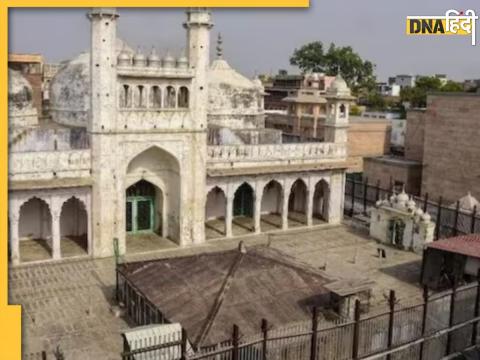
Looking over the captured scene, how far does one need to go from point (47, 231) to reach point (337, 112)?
11.8m

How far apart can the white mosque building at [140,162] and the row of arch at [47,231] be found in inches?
1.4

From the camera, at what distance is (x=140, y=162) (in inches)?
770

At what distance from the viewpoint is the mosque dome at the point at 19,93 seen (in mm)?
20922

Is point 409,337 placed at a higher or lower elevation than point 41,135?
lower

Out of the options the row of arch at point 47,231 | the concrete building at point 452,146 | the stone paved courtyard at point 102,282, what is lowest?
the stone paved courtyard at point 102,282

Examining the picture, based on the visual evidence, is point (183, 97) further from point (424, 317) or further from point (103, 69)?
point (424, 317)

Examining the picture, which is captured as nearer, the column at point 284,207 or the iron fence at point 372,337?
the iron fence at point 372,337

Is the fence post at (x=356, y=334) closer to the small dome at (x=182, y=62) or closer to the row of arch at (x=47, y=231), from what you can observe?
the row of arch at (x=47, y=231)

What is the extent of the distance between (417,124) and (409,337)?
21.5 meters

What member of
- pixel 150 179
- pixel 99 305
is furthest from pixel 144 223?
pixel 99 305

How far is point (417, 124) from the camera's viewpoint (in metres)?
30.0

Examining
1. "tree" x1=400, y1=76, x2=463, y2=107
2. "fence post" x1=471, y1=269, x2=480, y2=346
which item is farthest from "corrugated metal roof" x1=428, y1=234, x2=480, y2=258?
"tree" x1=400, y1=76, x2=463, y2=107

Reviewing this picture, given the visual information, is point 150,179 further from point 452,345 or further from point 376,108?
point 376,108

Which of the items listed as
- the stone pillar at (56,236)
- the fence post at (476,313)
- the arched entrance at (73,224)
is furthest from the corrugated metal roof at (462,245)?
the arched entrance at (73,224)
